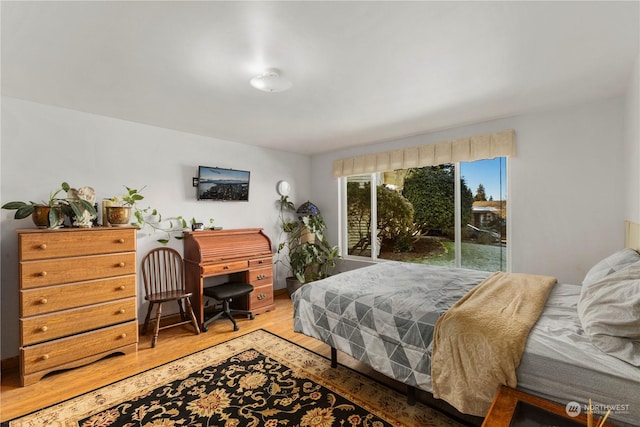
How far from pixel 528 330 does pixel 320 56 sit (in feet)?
6.66

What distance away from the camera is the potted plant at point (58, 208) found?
94.0 inches

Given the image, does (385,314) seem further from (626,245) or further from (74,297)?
(74,297)

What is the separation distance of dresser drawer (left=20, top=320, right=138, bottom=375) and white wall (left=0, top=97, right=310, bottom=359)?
22.3 inches


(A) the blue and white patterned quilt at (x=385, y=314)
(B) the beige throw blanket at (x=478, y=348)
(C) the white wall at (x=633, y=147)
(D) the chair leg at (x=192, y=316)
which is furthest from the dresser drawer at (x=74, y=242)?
(C) the white wall at (x=633, y=147)

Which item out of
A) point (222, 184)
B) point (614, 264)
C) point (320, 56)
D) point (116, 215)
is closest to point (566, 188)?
point (614, 264)

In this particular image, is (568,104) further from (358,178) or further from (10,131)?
(10,131)

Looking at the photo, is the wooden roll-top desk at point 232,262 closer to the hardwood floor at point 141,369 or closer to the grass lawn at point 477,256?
the hardwood floor at point 141,369

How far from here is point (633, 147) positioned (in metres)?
2.16

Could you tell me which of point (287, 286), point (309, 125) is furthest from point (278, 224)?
A: point (309, 125)

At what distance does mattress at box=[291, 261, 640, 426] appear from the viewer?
1214 millimetres

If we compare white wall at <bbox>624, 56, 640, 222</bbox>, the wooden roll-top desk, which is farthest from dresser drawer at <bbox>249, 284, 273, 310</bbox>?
white wall at <bbox>624, 56, 640, 222</bbox>

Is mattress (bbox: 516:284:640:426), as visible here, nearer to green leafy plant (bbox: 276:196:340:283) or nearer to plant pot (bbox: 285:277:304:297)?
green leafy plant (bbox: 276:196:340:283)

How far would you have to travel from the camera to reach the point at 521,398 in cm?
126

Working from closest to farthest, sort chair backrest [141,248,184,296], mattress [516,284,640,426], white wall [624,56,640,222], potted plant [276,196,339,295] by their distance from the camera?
1. mattress [516,284,640,426]
2. white wall [624,56,640,222]
3. chair backrest [141,248,184,296]
4. potted plant [276,196,339,295]
